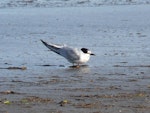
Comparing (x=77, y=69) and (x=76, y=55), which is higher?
(x=76, y=55)

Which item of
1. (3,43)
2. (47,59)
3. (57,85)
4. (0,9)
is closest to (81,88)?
(57,85)

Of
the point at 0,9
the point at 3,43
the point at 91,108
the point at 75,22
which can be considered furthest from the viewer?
the point at 0,9

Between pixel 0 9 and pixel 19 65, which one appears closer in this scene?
pixel 19 65

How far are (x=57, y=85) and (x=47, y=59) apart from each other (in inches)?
A: 135

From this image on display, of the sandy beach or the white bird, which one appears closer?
the sandy beach

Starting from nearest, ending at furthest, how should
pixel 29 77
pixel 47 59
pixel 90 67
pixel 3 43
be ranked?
pixel 29 77, pixel 90 67, pixel 47 59, pixel 3 43

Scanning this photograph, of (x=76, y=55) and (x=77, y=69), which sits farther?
(x=76, y=55)

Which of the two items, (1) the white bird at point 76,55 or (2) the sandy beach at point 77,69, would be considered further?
(1) the white bird at point 76,55

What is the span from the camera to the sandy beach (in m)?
7.98

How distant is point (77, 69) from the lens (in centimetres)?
1168

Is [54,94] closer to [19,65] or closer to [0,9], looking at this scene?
[19,65]

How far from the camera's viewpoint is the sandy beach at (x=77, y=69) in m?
7.98

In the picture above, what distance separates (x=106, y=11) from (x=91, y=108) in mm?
17134

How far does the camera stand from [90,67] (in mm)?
11797
